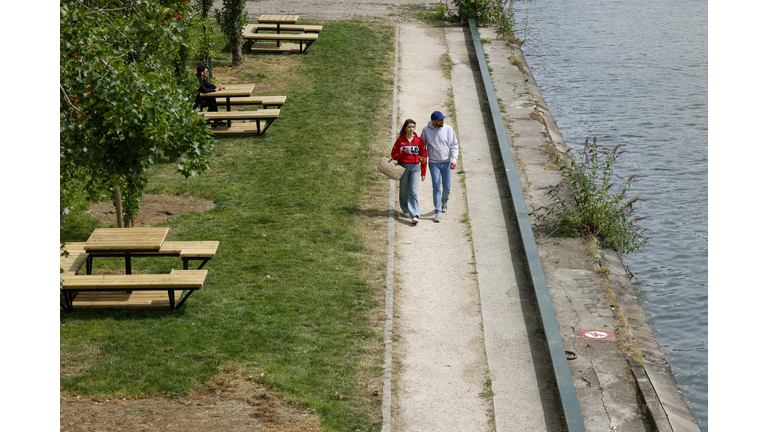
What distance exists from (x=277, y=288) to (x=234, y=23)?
12.4 m

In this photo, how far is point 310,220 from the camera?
42.5 ft

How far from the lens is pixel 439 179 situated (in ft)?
42.4

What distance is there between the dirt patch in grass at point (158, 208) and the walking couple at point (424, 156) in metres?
3.54

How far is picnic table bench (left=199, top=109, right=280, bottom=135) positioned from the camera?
1697cm

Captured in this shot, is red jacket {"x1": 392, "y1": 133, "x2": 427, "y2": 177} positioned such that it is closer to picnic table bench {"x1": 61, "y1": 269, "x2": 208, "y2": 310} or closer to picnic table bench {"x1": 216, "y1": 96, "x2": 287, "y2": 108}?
picnic table bench {"x1": 61, "y1": 269, "x2": 208, "y2": 310}

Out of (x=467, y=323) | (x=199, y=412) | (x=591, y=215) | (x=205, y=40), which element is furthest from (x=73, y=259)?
(x=205, y=40)

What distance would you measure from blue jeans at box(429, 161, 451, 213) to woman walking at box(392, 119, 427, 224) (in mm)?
189

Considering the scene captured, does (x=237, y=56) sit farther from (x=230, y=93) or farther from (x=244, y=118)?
(x=244, y=118)

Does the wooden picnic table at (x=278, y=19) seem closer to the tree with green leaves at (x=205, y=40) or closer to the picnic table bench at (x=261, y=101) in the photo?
the tree with green leaves at (x=205, y=40)

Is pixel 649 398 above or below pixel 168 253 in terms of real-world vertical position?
below

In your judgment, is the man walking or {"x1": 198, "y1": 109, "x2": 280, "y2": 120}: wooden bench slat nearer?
the man walking

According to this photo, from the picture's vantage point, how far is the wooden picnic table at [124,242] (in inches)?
389

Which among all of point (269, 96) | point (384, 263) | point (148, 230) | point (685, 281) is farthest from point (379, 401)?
point (269, 96)

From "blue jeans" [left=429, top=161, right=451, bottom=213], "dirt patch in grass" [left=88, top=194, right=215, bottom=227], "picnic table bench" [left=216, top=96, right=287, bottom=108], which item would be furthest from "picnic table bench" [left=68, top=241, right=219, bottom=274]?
"picnic table bench" [left=216, top=96, right=287, bottom=108]
